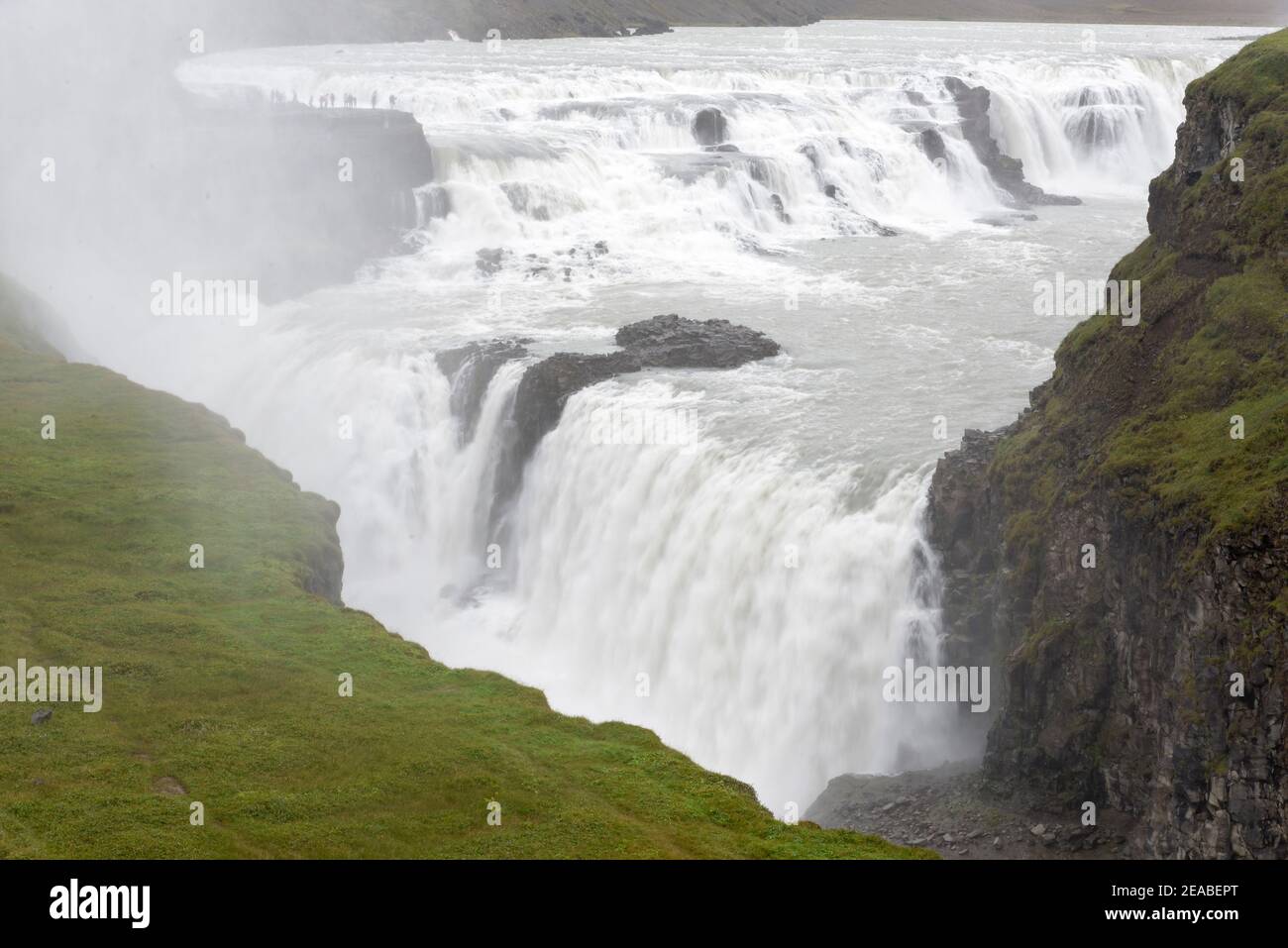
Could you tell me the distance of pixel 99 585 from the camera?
2275 cm

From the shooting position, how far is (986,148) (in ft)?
232

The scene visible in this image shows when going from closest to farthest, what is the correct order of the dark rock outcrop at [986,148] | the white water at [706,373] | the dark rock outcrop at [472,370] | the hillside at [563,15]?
the white water at [706,373] < the dark rock outcrop at [472,370] < the dark rock outcrop at [986,148] < the hillside at [563,15]

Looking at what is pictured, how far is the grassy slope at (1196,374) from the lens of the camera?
1906 cm

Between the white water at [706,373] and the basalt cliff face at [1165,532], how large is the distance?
8.47 ft

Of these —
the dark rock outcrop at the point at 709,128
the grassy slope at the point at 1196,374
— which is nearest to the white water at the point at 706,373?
the dark rock outcrop at the point at 709,128

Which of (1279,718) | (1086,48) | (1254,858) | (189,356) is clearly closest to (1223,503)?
(1279,718)

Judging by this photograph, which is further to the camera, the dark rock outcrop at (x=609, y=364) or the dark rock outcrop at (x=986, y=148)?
the dark rock outcrop at (x=986, y=148)

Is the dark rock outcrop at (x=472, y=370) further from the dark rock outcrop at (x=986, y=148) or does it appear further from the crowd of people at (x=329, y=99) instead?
the crowd of people at (x=329, y=99)

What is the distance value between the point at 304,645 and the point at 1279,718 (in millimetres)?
14018

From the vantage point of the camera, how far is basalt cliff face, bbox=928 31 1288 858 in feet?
58.0

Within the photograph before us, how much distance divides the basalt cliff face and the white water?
8.47ft
